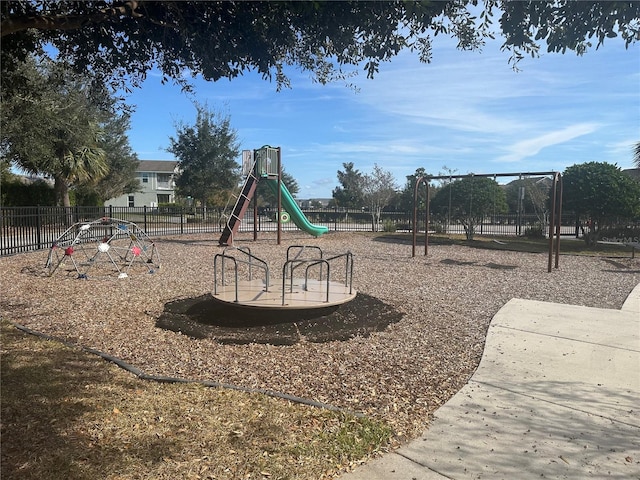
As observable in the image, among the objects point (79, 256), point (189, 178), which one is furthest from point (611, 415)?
point (189, 178)

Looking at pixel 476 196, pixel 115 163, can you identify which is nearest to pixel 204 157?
pixel 115 163

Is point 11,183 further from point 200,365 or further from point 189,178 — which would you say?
point 200,365

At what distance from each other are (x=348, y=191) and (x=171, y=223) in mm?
29305

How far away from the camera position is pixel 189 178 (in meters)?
33.4

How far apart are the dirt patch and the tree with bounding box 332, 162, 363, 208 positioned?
40.1 m

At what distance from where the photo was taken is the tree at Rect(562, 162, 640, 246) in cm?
1666

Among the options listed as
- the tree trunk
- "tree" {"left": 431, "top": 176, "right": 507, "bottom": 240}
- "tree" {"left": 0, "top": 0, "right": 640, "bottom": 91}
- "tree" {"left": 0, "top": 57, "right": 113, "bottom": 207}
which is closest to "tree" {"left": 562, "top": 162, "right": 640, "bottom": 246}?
"tree" {"left": 431, "top": 176, "right": 507, "bottom": 240}

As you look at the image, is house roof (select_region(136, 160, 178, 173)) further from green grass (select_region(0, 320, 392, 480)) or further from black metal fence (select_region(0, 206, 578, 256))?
green grass (select_region(0, 320, 392, 480))

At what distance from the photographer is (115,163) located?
30.1 metres

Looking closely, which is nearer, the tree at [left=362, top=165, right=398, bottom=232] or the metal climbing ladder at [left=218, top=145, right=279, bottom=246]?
the metal climbing ladder at [left=218, top=145, right=279, bottom=246]

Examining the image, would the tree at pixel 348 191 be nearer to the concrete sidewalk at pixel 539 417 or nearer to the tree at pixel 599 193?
the tree at pixel 599 193

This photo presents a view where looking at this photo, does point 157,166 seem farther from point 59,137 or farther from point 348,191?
point 59,137

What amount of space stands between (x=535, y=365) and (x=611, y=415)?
3.70 ft

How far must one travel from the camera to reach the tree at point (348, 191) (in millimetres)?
49366
